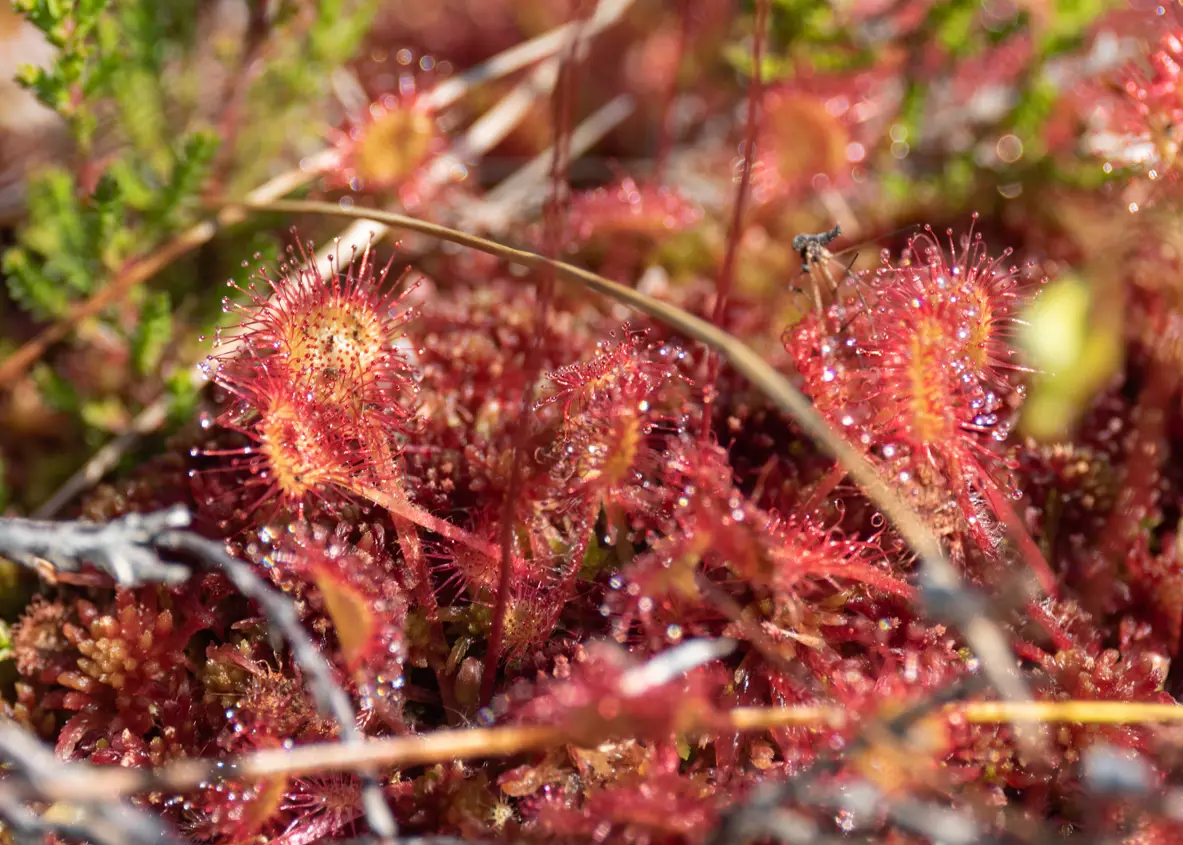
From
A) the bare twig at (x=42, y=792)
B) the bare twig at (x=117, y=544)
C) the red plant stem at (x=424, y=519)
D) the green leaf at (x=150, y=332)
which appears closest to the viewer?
the bare twig at (x=42, y=792)

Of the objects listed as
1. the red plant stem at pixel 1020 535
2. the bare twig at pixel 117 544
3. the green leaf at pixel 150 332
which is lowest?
the red plant stem at pixel 1020 535

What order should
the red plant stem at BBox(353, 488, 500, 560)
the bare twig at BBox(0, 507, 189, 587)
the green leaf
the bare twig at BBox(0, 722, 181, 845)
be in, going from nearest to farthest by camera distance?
the bare twig at BBox(0, 722, 181, 845)
the bare twig at BBox(0, 507, 189, 587)
the red plant stem at BBox(353, 488, 500, 560)
the green leaf

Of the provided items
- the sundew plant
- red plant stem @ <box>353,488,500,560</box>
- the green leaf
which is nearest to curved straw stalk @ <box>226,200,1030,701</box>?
the sundew plant

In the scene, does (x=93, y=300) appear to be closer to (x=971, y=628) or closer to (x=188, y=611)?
(x=188, y=611)

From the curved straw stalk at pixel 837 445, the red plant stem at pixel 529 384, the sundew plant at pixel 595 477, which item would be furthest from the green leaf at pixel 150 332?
the red plant stem at pixel 529 384

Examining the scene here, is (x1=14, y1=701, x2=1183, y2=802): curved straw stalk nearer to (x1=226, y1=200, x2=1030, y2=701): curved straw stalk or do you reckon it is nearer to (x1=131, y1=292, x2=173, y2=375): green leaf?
(x1=226, y1=200, x2=1030, y2=701): curved straw stalk

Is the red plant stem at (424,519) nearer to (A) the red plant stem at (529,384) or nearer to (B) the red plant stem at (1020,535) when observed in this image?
(A) the red plant stem at (529,384)

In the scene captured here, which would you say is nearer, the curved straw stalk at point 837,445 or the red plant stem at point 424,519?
the curved straw stalk at point 837,445

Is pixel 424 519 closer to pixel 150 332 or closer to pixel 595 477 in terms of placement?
pixel 595 477
